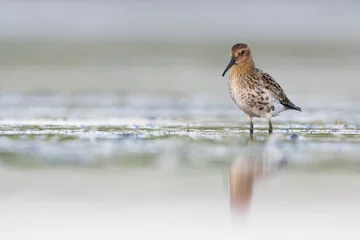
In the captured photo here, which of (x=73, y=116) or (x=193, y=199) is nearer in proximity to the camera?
(x=193, y=199)

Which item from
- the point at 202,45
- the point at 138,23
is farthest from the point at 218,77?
the point at 138,23

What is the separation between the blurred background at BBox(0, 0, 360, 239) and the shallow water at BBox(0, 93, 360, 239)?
0.01 meters

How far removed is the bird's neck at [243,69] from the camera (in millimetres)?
12273

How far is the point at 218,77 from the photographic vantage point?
19.9 m

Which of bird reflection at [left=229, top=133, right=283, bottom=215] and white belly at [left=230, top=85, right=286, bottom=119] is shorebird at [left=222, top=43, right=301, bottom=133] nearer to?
white belly at [left=230, top=85, right=286, bottom=119]

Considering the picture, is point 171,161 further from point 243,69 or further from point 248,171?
point 243,69

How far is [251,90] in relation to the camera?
12.1 meters

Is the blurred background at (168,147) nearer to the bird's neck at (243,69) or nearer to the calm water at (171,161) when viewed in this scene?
the calm water at (171,161)

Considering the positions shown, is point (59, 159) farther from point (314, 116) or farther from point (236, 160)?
point (314, 116)

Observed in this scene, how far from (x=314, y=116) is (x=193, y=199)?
6.55 m

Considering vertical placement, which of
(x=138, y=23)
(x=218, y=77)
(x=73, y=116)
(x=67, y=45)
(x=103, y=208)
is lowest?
(x=103, y=208)

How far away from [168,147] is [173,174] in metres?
1.70

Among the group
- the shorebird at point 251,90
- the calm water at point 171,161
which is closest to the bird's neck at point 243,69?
the shorebird at point 251,90

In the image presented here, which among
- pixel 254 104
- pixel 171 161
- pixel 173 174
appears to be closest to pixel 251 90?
pixel 254 104
